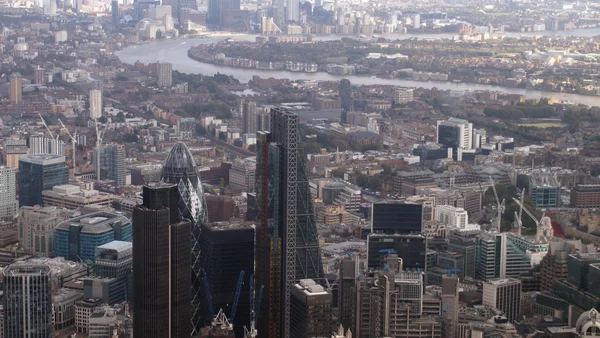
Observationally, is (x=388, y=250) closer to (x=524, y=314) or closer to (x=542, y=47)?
(x=524, y=314)

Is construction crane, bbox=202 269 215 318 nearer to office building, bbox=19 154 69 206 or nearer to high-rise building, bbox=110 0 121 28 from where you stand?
office building, bbox=19 154 69 206

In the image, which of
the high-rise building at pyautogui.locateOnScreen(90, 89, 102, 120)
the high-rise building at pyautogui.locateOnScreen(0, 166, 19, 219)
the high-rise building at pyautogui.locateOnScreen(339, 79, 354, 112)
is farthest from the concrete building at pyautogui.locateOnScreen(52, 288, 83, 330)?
the high-rise building at pyautogui.locateOnScreen(339, 79, 354, 112)

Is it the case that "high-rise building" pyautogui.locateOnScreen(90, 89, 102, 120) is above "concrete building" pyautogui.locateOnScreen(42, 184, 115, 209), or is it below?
above

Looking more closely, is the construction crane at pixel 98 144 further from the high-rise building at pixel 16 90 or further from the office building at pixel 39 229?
the office building at pixel 39 229

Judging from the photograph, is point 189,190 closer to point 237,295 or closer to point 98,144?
point 237,295

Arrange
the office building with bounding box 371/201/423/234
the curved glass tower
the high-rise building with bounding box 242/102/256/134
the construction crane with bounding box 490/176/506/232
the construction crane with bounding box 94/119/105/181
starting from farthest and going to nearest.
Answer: the high-rise building with bounding box 242/102/256/134, the construction crane with bounding box 94/119/105/181, the construction crane with bounding box 490/176/506/232, the office building with bounding box 371/201/423/234, the curved glass tower

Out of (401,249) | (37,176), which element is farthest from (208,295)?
(37,176)
